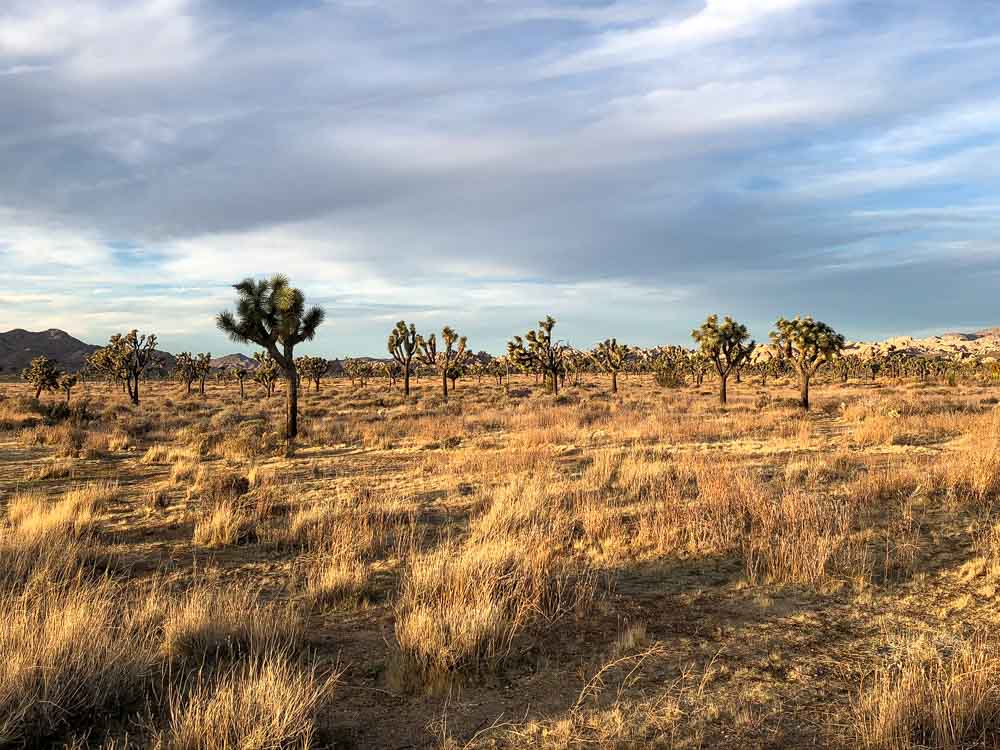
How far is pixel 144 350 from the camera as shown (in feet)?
153

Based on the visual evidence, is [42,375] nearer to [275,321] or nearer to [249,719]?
[275,321]

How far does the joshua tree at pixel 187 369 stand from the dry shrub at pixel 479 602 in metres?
64.4

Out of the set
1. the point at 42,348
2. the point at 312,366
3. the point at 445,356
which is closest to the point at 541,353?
the point at 445,356

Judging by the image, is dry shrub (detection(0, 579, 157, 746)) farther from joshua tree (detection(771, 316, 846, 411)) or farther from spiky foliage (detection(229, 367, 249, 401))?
spiky foliage (detection(229, 367, 249, 401))

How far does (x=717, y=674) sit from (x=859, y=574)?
2.61 metres

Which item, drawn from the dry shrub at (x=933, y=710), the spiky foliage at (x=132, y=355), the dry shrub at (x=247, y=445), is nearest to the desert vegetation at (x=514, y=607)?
the dry shrub at (x=933, y=710)

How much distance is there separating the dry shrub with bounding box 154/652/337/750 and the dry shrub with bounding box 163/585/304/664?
745 mm

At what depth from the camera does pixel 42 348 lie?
159m

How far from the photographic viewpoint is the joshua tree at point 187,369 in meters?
64.6

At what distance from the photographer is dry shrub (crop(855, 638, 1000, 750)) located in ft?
10.6

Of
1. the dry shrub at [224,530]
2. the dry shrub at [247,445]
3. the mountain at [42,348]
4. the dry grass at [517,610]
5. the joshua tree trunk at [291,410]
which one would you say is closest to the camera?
the dry grass at [517,610]

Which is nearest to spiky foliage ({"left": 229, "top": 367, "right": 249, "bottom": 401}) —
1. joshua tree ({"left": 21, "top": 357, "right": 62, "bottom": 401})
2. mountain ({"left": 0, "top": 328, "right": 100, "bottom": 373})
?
joshua tree ({"left": 21, "top": 357, "right": 62, "bottom": 401})

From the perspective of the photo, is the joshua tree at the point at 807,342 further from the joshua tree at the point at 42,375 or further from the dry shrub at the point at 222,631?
the joshua tree at the point at 42,375

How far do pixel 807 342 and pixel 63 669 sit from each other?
3634cm
